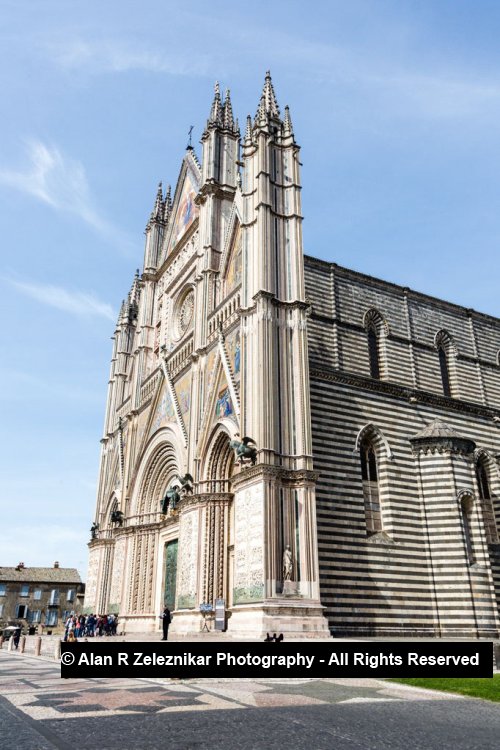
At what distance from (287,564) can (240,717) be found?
11.5 meters

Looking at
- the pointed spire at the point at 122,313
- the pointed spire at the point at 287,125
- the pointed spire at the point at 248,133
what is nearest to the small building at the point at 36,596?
the pointed spire at the point at 122,313

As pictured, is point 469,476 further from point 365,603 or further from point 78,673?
point 78,673

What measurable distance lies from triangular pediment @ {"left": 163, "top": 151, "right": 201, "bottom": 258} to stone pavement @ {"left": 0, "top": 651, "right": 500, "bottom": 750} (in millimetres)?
26861

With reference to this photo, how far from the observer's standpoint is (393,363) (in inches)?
1056

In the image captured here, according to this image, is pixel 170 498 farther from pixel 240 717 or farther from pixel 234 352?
pixel 240 717

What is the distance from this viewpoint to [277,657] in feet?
24.6

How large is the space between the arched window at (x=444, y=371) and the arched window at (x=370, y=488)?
7.01 meters

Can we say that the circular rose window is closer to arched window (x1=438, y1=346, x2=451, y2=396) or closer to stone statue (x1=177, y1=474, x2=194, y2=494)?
stone statue (x1=177, y1=474, x2=194, y2=494)

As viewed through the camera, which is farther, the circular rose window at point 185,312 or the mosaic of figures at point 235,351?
the circular rose window at point 185,312

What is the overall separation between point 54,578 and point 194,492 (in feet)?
147

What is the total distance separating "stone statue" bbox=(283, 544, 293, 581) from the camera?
1766 centimetres

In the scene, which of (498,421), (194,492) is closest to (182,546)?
(194,492)

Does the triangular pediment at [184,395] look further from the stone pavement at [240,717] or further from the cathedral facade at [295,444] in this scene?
the stone pavement at [240,717]

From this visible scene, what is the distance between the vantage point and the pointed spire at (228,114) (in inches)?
→ 1278
